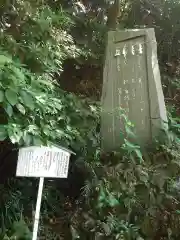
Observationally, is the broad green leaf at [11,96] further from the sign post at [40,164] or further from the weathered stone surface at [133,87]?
the weathered stone surface at [133,87]

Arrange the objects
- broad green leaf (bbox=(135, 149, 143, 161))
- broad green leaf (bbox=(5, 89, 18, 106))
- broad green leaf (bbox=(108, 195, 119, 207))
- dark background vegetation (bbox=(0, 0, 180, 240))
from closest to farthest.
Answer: broad green leaf (bbox=(5, 89, 18, 106)) → dark background vegetation (bbox=(0, 0, 180, 240)) → broad green leaf (bbox=(108, 195, 119, 207)) → broad green leaf (bbox=(135, 149, 143, 161))

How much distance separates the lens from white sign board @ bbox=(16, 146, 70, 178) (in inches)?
99.3

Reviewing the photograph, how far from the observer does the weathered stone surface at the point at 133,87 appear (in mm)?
4109

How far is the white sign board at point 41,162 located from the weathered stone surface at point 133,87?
161cm

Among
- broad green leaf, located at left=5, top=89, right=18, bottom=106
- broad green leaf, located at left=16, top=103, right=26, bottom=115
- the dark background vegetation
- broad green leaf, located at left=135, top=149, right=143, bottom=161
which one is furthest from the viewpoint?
broad green leaf, located at left=135, top=149, right=143, bottom=161

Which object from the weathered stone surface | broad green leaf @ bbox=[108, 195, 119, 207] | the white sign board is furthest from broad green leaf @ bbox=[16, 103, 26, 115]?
the weathered stone surface

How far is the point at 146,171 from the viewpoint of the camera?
353cm

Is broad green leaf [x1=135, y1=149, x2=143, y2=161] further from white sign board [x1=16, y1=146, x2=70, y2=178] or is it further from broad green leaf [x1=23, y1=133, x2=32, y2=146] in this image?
broad green leaf [x1=23, y1=133, x2=32, y2=146]

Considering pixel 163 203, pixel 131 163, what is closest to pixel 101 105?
pixel 131 163

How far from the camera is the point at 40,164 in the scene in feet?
8.42

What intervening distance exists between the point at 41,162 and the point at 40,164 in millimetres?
17

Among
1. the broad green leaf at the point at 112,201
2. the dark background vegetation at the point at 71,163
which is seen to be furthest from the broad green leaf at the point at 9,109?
the broad green leaf at the point at 112,201

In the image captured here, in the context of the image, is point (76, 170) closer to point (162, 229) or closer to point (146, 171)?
point (146, 171)

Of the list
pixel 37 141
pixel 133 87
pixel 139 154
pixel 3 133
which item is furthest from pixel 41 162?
pixel 133 87
